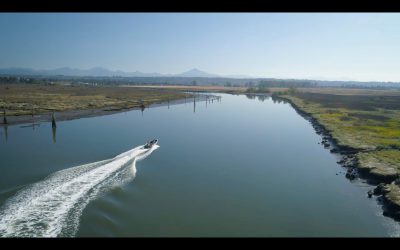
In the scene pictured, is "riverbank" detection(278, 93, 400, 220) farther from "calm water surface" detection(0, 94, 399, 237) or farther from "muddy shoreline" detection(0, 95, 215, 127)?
"muddy shoreline" detection(0, 95, 215, 127)

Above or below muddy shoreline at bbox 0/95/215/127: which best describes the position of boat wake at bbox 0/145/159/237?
below

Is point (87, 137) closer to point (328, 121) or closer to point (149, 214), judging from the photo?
point (149, 214)

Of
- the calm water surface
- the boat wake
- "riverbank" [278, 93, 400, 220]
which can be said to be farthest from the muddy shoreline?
"riverbank" [278, 93, 400, 220]

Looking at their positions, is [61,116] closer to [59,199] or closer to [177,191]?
[177,191]

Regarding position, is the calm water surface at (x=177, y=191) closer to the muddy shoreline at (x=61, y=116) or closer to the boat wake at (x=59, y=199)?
the boat wake at (x=59, y=199)

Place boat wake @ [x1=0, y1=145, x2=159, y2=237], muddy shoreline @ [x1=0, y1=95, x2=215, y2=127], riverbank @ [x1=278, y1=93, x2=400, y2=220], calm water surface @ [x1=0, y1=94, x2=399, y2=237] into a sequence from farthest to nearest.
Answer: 1. muddy shoreline @ [x1=0, y1=95, x2=215, y2=127]
2. riverbank @ [x1=278, y1=93, x2=400, y2=220]
3. calm water surface @ [x1=0, y1=94, x2=399, y2=237]
4. boat wake @ [x1=0, y1=145, x2=159, y2=237]

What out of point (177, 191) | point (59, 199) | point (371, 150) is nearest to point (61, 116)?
point (177, 191)

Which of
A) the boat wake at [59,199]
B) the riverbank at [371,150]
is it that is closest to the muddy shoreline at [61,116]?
the boat wake at [59,199]
